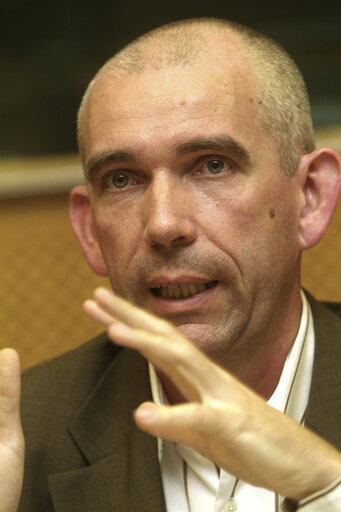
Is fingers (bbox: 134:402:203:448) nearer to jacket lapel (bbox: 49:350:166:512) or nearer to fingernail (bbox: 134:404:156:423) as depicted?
fingernail (bbox: 134:404:156:423)

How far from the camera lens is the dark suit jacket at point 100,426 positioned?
1.44 metres

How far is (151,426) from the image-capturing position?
0.91 meters

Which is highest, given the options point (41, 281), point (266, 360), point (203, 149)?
point (203, 149)

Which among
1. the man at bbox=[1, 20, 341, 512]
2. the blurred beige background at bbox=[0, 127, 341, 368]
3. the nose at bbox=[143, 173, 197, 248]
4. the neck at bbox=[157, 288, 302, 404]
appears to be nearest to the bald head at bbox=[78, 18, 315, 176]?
the man at bbox=[1, 20, 341, 512]

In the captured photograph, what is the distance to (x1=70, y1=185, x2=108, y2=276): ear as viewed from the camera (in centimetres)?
173

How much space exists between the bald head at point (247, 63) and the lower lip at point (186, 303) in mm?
327

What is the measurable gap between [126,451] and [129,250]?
456mm

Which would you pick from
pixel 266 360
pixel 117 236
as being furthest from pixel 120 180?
pixel 266 360

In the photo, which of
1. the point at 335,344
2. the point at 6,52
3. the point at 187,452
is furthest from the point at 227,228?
the point at 6,52

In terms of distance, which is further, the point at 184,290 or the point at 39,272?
the point at 39,272

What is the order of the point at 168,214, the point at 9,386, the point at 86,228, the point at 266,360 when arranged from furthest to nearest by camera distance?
1. the point at 86,228
2. the point at 266,360
3. the point at 168,214
4. the point at 9,386

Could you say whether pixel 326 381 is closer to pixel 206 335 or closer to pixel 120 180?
pixel 206 335

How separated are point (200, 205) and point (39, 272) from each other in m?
1.53

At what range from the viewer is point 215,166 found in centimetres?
143
